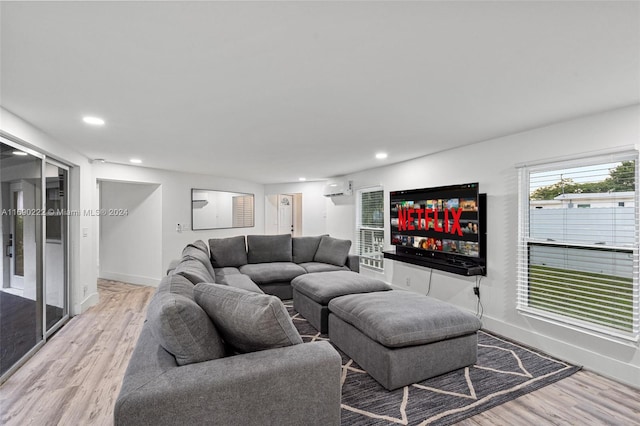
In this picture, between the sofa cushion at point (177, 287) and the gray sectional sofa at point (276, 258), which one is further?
the gray sectional sofa at point (276, 258)

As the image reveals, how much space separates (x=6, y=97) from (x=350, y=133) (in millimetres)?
2711

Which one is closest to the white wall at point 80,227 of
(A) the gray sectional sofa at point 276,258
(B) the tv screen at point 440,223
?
(A) the gray sectional sofa at point 276,258

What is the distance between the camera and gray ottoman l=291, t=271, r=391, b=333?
335 centimetres

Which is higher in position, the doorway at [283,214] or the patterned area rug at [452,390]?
the doorway at [283,214]

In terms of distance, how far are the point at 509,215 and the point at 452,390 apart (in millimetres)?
1975

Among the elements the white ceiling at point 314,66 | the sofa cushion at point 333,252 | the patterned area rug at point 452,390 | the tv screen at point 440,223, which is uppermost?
the white ceiling at point 314,66

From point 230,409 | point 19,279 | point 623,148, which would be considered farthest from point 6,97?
point 623,148

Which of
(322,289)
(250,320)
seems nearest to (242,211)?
(322,289)

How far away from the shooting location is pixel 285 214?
28.5 feet

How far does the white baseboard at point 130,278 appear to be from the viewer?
573 cm

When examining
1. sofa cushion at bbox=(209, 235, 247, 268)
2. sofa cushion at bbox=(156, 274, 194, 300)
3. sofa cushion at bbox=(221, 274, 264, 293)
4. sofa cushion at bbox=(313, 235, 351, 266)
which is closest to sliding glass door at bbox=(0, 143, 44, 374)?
sofa cushion at bbox=(156, 274, 194, 300)

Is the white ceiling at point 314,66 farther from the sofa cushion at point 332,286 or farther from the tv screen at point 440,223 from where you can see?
the sofa cushion at point 332,286

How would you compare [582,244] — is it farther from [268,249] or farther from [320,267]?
[268,249]

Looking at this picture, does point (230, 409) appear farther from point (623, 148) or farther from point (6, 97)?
point (623, 148)
